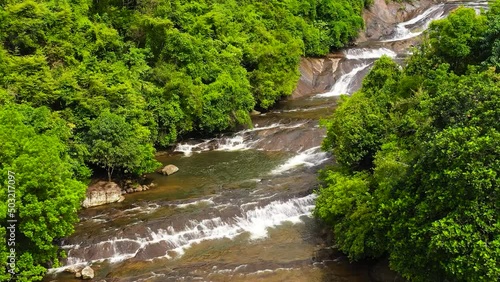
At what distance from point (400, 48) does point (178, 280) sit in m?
49.4

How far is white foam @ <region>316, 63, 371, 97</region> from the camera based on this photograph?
51088 mm

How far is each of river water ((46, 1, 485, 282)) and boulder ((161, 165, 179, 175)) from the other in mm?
544

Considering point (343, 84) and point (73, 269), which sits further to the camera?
point (343, 84)

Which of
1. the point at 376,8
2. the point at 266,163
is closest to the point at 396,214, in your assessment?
the point at 266,163

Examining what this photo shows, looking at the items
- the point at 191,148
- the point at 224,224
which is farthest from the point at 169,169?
the point at 224,224

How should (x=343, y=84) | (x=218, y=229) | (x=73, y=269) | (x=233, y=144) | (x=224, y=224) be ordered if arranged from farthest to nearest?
(x=343, y=84), (x=233, y=144), (x=224, y=224), (x=218, y=229), (x=73, y=269)

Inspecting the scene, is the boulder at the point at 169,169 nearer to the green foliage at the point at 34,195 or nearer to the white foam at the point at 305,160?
the white foam at the point at 305,160

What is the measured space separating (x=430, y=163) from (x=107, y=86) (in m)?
24.6

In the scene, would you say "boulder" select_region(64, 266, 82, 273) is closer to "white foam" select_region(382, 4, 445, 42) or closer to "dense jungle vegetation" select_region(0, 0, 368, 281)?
"dense jungle vegetation" select_region(0, 0, 368, 281)

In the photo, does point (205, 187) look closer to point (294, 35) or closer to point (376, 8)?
point (294, 35)

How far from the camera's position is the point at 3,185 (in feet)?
63.6

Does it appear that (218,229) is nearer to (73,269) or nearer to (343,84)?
(73,269)

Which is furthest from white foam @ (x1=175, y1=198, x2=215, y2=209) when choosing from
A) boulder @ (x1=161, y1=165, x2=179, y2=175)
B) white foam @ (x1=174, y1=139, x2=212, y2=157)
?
white foam @ (x1=174, y1=139, x2=212, y2=157)

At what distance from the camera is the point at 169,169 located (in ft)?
113
